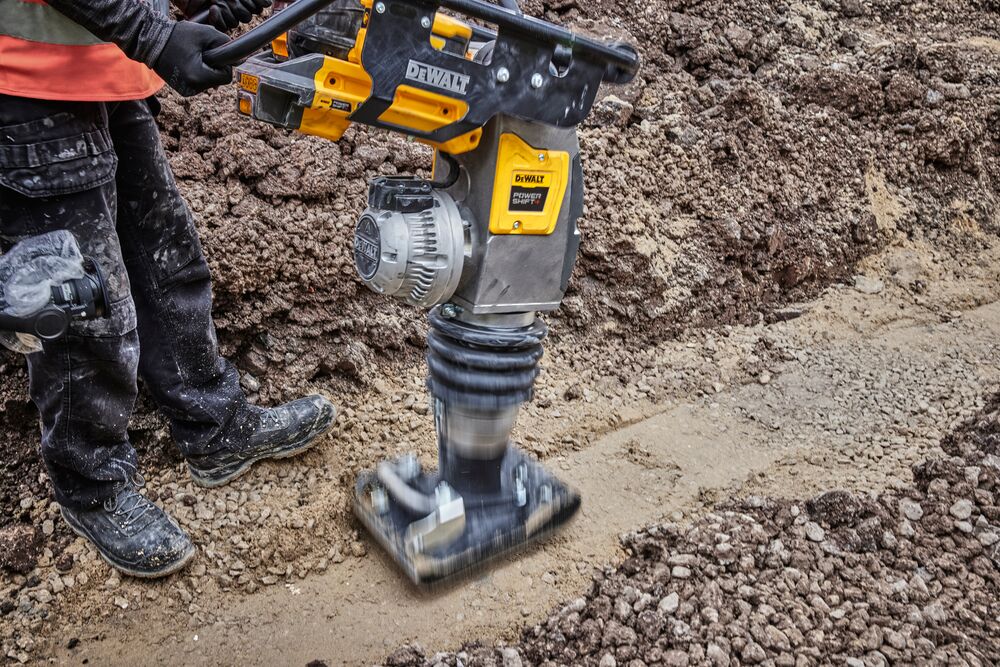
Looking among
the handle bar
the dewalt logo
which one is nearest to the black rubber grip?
the handle bar

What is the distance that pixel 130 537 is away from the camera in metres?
2.00

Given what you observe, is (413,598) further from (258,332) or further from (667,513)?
→ (258,332)

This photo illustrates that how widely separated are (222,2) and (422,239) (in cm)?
89

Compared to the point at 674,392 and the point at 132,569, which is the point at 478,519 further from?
the point at 674,392

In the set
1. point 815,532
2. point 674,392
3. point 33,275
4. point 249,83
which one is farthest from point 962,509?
point 33,275

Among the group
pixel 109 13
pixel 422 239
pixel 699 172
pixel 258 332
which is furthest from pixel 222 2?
pixel 699 172

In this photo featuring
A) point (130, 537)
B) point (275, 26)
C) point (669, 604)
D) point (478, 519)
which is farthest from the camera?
point (130, 537)

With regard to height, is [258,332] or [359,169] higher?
[359,169]

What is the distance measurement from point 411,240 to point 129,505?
1103 mm

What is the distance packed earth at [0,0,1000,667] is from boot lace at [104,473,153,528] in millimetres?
159

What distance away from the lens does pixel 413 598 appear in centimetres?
202

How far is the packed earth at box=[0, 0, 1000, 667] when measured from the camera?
192 cm

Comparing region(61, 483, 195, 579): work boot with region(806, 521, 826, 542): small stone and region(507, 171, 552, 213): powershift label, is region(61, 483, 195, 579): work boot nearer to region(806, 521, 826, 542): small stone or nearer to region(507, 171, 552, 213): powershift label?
region(507, 171, 552, 213): powershift label

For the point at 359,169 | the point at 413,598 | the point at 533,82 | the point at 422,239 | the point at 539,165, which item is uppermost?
the point at 533,82
